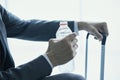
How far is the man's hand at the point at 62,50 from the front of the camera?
932mm

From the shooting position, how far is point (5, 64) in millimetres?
1098

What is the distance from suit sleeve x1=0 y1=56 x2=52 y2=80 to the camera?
3.05 ft

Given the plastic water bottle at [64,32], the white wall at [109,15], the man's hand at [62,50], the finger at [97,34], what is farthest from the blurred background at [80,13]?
the man's hand at [62,50]

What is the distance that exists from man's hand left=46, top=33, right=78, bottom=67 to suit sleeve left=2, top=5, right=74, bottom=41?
1.22 ft

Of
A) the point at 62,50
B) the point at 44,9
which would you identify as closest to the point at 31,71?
the point at 62,50

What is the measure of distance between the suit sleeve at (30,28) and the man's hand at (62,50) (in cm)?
37

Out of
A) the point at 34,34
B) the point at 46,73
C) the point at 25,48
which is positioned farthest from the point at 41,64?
the point at 25,48

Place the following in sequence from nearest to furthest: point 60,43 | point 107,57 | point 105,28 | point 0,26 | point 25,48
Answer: point 60,43
point 0,26
point 105,28
point 107,57
point 25,48

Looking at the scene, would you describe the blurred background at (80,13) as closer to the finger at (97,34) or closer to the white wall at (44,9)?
the white wall at (44,9)

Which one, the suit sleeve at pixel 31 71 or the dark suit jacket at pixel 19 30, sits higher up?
the dark suit jacket at pixel 19 30

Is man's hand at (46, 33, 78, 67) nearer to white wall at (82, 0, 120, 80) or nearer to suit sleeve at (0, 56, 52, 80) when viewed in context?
suit sleeve at (0, 56, 52, 80)

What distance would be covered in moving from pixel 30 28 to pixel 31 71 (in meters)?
0.45

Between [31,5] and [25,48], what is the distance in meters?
0.56

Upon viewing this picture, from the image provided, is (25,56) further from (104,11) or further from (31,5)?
(104,11)
